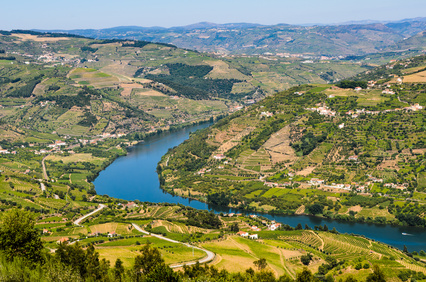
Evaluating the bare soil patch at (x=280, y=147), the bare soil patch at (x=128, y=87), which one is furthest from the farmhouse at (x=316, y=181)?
the bare soil patch at (x=128, y=87)

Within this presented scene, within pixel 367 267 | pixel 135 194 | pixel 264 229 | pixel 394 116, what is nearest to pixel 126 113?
pixel 135 194

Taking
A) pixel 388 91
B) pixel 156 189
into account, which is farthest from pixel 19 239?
pixel 388 91

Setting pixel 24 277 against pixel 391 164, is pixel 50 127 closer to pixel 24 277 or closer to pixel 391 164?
pixel 391 164

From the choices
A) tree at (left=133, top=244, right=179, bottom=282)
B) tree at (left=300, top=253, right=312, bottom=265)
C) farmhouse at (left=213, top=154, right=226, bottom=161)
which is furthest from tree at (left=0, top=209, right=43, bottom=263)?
farmhouse at (left=213, top=154, right=226, bottom=161)

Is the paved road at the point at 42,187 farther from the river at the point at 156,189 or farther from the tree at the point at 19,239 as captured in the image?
the tree at the point at 19,239

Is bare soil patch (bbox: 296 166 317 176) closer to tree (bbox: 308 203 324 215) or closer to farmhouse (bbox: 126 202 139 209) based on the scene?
tree (bbox: 308 203 324 215)
